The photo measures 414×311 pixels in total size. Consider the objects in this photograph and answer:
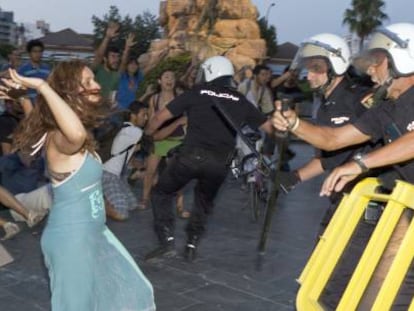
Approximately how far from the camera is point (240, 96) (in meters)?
5.55

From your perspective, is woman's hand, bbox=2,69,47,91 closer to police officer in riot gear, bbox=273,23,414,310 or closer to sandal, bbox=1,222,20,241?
police officer in riot gear, bbox=273,23,414,310

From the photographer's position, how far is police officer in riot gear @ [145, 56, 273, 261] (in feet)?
18.2

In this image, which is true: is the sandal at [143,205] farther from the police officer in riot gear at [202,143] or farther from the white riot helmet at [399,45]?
the white riot helmet at [399,45]

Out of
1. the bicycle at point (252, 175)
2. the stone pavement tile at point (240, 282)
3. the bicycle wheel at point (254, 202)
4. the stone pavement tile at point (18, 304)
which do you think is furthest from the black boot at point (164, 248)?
the bicycle at point (252, 175)

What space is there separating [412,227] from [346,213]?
53cm

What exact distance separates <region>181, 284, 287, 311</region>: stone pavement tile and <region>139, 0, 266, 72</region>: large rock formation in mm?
16047

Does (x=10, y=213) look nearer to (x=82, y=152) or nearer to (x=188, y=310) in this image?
(x=188, y=310)

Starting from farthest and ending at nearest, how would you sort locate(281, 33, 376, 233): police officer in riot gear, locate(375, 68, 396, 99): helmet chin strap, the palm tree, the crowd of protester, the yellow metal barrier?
1. the palm tree
2. locate(281, 33, 376, 233): police officer in riot gear
3. the crowd of protester
4. locate(375, 68, 396, 99): helmet chin strap
5. the yellow metal barrier

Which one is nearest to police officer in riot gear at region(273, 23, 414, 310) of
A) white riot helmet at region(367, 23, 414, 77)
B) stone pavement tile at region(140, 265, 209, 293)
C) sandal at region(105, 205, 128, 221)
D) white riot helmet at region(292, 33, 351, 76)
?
white riot helmet at region(367, 23, 414, 77)

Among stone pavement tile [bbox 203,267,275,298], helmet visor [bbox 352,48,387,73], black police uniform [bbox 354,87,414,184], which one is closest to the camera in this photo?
black police uniform [bbox 354,87,414,184]

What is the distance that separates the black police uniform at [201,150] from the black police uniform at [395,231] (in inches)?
82.5

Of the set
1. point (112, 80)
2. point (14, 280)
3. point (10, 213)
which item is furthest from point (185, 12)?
point (14, 280)

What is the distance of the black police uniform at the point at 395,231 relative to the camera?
2.80 metres

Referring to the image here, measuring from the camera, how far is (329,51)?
4.12 meters
